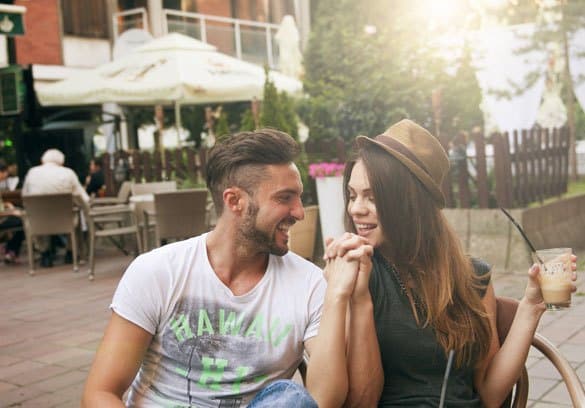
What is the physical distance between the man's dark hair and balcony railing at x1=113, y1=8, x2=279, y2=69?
1660cm

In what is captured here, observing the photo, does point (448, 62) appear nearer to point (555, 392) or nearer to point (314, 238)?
point (314, 238)

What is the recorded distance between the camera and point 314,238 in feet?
26.1

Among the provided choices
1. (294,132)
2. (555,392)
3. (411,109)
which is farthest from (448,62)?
(555,392)

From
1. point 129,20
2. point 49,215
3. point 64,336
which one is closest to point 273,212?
point 64,336

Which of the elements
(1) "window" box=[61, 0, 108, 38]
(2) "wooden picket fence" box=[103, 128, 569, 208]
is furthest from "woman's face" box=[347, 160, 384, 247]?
(1) "window" box=[61, 0, 108, 38]

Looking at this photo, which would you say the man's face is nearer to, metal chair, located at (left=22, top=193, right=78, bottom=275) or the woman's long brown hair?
the woman's long brown hair

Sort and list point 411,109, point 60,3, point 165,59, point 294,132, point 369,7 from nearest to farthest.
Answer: point 294,132 → point 411,109 → point 165,59 → point 60,3 → point 369,7

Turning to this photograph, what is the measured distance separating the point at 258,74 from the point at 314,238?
4061 mm

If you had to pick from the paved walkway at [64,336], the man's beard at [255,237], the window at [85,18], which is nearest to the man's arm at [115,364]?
the man's beard at [255,237]

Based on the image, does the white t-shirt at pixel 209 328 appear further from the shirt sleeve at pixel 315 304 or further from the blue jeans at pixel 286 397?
the blue jeans at pixel 286 397

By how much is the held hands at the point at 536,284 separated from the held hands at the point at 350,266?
43 cm

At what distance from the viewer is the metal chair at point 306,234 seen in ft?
24.9

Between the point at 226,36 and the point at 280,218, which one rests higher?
the point at 226,36

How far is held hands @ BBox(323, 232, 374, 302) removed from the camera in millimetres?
1885
